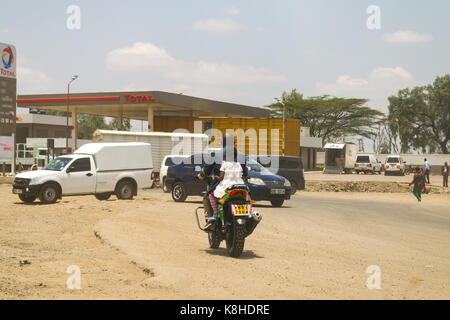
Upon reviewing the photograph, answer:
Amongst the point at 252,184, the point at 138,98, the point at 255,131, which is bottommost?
the point at 252,184

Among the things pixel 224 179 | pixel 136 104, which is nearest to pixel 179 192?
pixel 224 179

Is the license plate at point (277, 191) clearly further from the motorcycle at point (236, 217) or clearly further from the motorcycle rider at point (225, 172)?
the motorcycle at point (236, 217)

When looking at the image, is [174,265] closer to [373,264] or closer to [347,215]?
[373,264]

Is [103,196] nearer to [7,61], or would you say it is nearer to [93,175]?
[93,175]

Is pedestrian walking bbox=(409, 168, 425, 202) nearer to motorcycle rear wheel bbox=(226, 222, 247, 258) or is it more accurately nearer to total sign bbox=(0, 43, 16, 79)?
motorcycle rear wheel bbox=(226, 222, 247, 258)

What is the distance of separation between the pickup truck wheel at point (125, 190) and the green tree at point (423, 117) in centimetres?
6977

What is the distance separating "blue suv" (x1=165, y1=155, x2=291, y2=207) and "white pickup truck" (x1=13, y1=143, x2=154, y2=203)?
1.53 m

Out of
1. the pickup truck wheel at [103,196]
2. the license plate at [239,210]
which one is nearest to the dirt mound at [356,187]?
the pickup truck wheel at [103,196]

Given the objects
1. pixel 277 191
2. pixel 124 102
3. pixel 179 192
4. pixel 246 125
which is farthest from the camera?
pixel 246 125

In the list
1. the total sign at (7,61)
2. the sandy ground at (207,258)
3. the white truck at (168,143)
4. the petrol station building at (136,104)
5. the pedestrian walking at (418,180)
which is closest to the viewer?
the sandy ground at (207,258)

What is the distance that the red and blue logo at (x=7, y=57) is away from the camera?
35.9 m

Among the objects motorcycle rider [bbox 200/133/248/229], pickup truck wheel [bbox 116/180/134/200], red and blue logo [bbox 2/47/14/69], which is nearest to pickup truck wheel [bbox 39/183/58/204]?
pickup truck wheel [bbox 116/180/134/200]

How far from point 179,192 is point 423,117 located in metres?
72.8

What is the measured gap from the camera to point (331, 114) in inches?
3420
